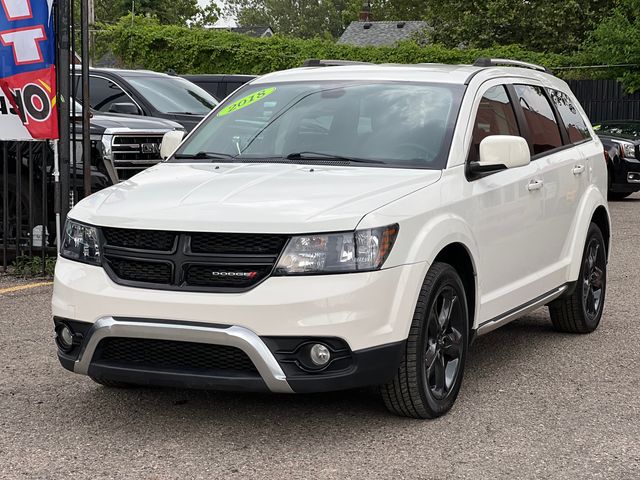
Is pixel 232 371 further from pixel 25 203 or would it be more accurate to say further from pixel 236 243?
pixel 25 203

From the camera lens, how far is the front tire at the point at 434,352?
5.21 m

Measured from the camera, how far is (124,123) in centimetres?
1130

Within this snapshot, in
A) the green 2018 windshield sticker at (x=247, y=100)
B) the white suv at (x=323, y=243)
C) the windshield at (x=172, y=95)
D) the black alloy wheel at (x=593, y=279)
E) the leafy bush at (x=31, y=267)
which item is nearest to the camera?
the white suv at (x=323, y=243)

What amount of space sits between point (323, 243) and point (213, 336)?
61cm

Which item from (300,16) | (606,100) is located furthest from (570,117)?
(300,16)

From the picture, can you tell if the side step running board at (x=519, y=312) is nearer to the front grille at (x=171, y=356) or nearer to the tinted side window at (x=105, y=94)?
the front grille at (x=171, y=356)

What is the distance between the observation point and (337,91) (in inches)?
256

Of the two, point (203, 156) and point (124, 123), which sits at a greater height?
point (203, 156)

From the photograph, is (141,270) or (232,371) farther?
(141,270)

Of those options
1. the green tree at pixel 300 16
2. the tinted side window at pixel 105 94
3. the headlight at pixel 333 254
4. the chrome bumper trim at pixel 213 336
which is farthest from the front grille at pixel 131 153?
the green tree at pixel 300 16

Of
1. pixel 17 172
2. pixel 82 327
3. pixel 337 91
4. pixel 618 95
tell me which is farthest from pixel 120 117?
pixel 618 95

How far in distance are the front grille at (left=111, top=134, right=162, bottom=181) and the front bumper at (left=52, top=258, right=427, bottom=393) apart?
580 centimetres

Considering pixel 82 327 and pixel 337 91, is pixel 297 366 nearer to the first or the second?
pixel 82 327

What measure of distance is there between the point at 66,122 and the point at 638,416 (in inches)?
222
